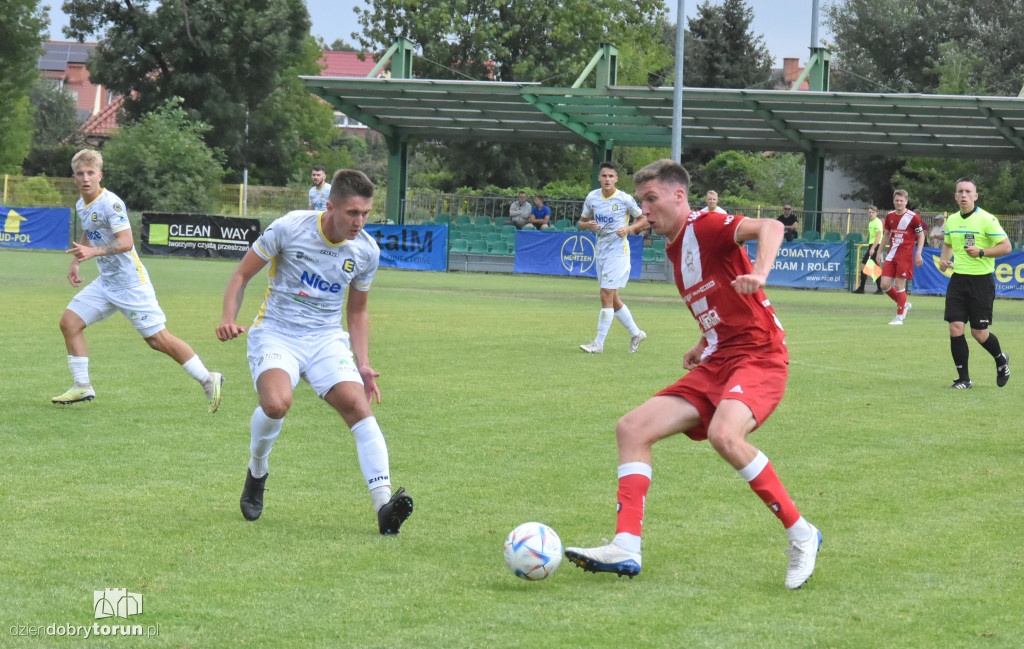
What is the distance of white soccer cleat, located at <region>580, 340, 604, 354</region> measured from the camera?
47.8ft

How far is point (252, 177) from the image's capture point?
216 ft

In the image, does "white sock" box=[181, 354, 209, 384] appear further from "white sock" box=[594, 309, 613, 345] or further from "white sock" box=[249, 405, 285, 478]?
"white sock" box=[594, 309, 613, 345]

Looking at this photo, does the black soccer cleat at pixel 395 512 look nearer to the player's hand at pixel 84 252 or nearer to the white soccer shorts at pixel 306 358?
the white soccer shorts at pixel 306 358

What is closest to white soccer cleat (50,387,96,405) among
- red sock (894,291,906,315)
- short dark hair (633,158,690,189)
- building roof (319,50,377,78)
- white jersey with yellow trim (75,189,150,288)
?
white jersey with yellow trim (75,189,150,288)

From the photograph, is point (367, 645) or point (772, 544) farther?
point (772, 544)


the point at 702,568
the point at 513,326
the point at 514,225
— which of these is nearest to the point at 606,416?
the point at 702,568

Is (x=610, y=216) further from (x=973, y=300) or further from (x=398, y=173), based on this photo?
(x=398, y=173)

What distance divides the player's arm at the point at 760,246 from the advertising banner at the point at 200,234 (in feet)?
106

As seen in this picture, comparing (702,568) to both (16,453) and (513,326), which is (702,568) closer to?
(16,453)

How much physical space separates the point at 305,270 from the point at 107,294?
174 inches

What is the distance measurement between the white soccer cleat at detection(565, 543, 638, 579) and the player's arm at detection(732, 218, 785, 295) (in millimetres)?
1190

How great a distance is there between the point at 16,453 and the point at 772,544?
4707 millimetres

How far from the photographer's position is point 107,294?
10.1 metres

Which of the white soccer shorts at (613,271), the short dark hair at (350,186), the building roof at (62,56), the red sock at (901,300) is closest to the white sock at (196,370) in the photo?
the short dark hair at (350,186)
